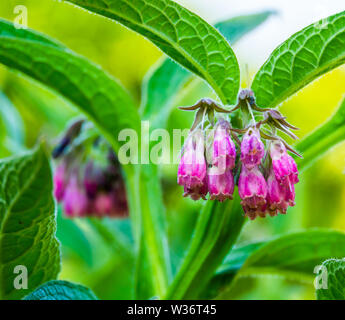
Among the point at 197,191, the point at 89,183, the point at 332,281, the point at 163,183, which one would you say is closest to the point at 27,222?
the point at 197,191

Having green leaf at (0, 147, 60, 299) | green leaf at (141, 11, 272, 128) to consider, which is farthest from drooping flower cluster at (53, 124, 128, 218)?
green leaf at (0, 147, 60, 299)

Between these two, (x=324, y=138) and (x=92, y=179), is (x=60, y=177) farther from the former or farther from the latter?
(x=324, y=138)

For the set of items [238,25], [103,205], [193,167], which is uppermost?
[238,25]

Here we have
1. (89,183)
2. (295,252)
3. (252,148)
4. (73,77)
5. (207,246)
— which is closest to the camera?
(252,148)

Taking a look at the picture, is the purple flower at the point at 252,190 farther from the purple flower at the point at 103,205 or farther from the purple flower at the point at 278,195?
the purple flower at the point at 103,205

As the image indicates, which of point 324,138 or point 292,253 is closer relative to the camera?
point 324,138

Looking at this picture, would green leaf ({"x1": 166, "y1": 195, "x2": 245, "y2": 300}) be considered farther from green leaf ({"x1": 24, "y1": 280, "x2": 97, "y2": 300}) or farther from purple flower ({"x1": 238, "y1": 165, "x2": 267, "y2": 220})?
green leaf ({"x1": 24, "y1": 280, "x2": 97, "y2": 300})
